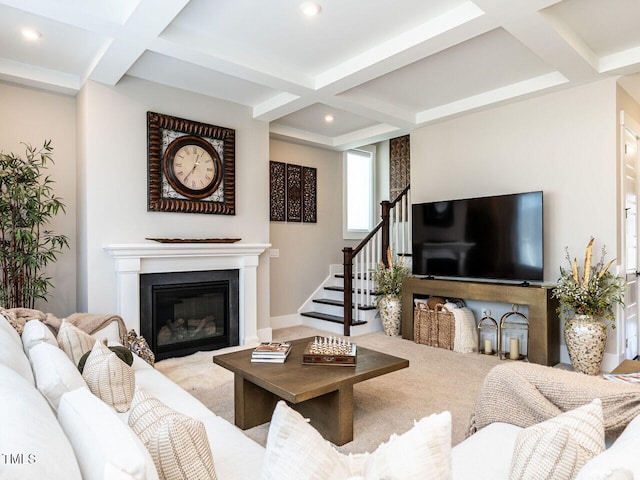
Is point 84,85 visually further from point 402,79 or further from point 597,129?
point 597,129

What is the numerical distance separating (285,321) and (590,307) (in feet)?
11.7

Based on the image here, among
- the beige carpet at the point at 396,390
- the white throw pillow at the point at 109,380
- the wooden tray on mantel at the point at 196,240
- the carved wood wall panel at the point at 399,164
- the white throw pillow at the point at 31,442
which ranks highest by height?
the carved wood wall panel at the point at 399,164

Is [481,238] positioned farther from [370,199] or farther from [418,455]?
[418,455]

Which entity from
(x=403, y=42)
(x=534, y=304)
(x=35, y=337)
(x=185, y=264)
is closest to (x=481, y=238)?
(x=534, y=304)

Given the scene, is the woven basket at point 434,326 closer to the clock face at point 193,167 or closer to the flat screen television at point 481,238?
the flat screen television at point 481,238

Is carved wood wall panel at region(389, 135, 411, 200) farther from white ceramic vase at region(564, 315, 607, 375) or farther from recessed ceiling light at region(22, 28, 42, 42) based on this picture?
recessed ceiling light at region(22, 28, 42, 42)

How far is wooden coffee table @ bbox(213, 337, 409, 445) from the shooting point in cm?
222

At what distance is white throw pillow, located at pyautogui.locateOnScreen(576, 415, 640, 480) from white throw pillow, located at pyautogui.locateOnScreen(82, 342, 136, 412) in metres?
1.69

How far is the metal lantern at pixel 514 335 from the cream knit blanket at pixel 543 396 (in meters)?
2.43

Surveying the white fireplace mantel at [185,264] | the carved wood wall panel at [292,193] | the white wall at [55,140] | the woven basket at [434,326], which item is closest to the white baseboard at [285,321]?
the white fireplace mantel at [185,264]

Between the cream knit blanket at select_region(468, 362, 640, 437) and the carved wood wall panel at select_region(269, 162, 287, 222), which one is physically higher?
the carved wood wall panel at select_region(269, 162, 287, 222)

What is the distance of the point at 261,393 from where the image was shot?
2.63 m

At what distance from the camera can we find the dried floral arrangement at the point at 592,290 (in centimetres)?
353

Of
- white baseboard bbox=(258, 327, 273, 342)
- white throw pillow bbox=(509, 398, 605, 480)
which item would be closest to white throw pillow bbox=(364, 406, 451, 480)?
white throw pillow bbox=(509, 398, 605, 480)
